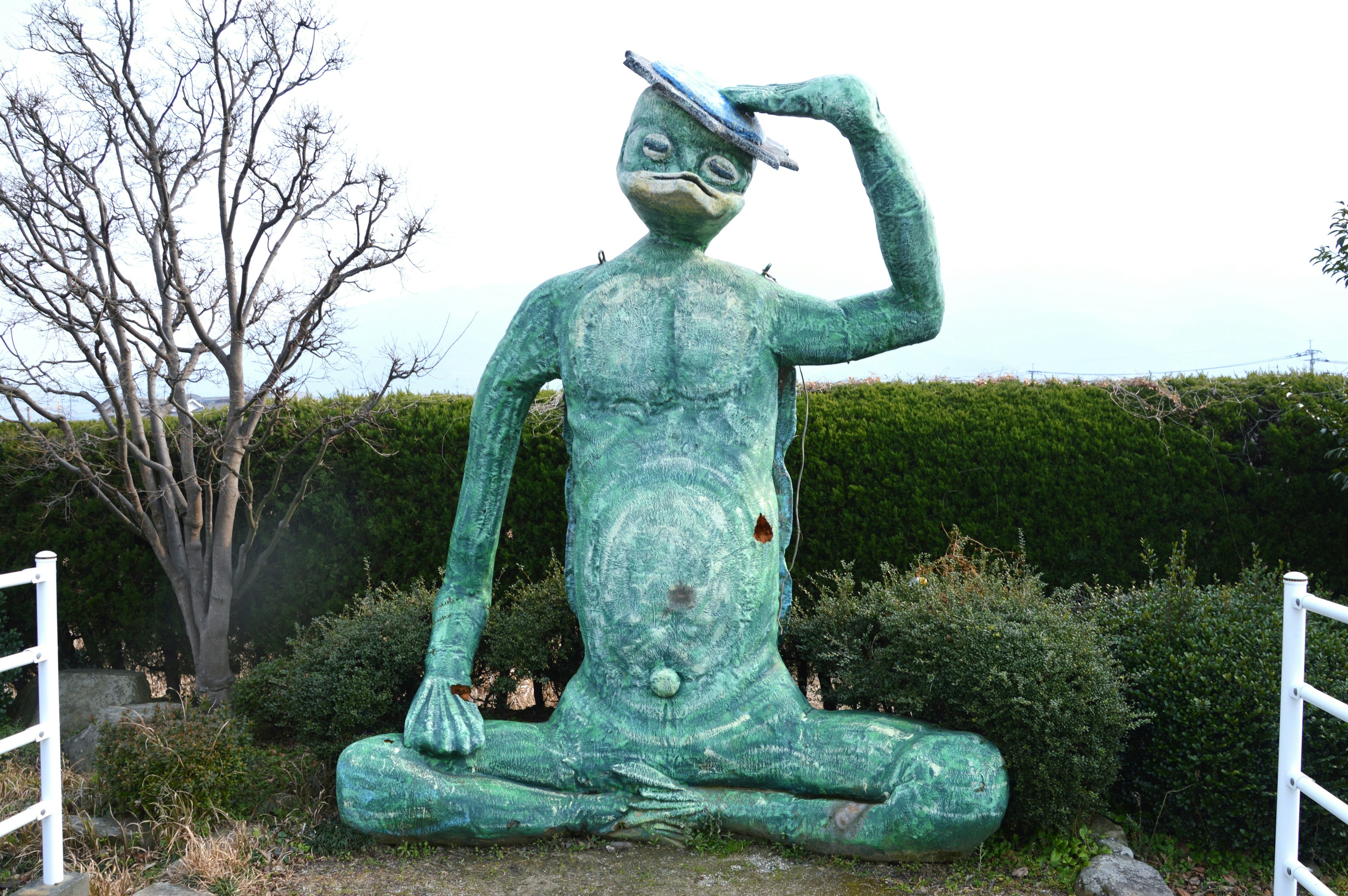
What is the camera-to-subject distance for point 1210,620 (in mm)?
4020

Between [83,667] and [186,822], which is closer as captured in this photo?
[186,822]

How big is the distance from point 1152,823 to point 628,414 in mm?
2558

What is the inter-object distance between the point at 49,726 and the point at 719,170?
2769mm

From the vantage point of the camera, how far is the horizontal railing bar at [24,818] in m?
2.89

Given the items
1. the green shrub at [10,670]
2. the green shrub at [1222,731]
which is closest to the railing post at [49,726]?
the green shrub at [10,670]

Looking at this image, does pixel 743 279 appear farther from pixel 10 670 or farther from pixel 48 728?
pixel 10 670

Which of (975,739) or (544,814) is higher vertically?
(975,739)

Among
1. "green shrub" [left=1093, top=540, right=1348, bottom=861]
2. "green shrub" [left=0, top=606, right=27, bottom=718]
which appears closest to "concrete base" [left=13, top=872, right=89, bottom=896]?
"green shrub" [left=0, top=606, right=27, bottom=718]

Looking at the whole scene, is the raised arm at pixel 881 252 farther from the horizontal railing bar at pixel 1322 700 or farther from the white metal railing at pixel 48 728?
the white metal railing at pixel 48 728

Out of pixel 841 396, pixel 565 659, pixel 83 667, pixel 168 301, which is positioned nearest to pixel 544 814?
pixel 565 659

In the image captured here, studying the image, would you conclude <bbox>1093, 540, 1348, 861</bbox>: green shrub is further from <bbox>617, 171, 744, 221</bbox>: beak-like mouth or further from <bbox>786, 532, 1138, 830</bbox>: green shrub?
<bbox>617, 171, 744, 221</bbox>: beak-like mouth

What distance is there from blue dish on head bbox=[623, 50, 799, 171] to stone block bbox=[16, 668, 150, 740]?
5.08m

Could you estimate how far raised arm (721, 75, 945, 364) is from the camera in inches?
123

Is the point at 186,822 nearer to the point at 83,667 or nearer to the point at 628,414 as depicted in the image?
the point at 628,414
